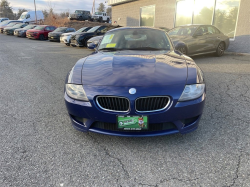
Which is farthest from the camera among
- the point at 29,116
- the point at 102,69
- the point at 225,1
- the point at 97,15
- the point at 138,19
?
the point at 97,15

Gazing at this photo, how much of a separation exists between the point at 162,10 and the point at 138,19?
308cm

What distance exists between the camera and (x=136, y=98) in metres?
2.18

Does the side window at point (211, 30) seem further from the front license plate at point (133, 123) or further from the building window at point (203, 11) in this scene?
the front license plate at point (133, 123)

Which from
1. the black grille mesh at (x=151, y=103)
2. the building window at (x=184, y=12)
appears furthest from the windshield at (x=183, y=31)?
the black grille mesh at (x=151, y=103)

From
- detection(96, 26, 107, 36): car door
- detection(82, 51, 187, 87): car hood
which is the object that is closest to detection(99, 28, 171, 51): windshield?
detection(82, 51, 187, 87): car hood

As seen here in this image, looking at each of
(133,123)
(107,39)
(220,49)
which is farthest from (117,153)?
(220,49)

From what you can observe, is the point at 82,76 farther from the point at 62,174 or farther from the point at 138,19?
the point at 138,19

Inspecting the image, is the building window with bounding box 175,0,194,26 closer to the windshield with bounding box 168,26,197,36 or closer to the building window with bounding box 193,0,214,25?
the building window with bounding box 193,0,214,25

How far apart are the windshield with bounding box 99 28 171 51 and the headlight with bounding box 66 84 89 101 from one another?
57.1 inches

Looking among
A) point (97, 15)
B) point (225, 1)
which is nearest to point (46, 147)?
point (225, 1)

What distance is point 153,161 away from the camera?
7.14ft

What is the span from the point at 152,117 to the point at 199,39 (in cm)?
686

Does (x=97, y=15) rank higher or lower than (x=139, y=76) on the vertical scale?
higher

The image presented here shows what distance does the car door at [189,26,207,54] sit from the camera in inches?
314
